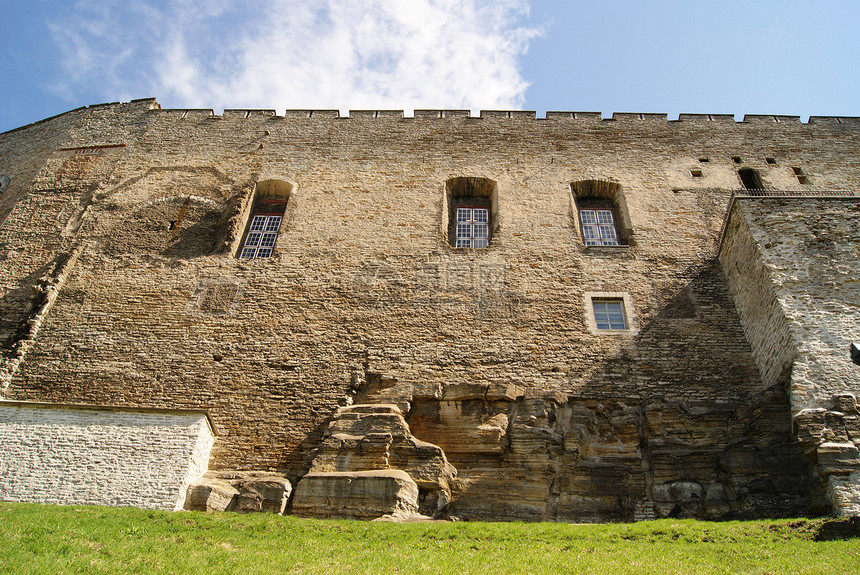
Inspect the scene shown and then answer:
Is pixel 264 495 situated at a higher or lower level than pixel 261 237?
lower

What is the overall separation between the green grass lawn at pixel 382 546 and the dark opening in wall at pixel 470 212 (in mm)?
7303

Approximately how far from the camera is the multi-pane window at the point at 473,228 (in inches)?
564

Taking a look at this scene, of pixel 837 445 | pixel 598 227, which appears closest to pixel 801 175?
pixel 598 227

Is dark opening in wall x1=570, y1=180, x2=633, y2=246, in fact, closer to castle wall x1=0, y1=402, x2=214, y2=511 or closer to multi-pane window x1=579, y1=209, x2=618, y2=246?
multi-pane window x1=579, y1=209, x2=618, y2=246

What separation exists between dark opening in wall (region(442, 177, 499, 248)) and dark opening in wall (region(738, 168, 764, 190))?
6222 mm

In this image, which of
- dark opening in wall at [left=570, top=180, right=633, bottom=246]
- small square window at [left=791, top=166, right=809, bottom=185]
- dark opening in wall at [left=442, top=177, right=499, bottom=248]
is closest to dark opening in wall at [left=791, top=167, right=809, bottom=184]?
small square window at [left=791, top=166, right=809, bottom=185]

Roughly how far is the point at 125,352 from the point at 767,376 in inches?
456

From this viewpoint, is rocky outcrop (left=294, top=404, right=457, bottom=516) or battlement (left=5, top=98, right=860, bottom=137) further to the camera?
battlement (left=5, top=98, right=860, bottom=137)

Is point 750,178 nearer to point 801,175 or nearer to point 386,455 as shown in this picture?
point 801,175

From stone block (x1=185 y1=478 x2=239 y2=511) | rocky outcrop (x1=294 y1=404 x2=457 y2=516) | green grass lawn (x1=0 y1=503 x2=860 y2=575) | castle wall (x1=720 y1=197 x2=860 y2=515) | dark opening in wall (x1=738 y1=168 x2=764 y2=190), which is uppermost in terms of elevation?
dark opening in wall (x1=738 y1=168 x2=764 y2=190)

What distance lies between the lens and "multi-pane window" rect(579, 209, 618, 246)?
46.9 feet

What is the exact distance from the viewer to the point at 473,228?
578 inches

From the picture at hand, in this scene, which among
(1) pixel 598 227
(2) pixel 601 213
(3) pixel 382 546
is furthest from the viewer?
(2) pixel 601 213

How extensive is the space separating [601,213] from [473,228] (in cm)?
313
